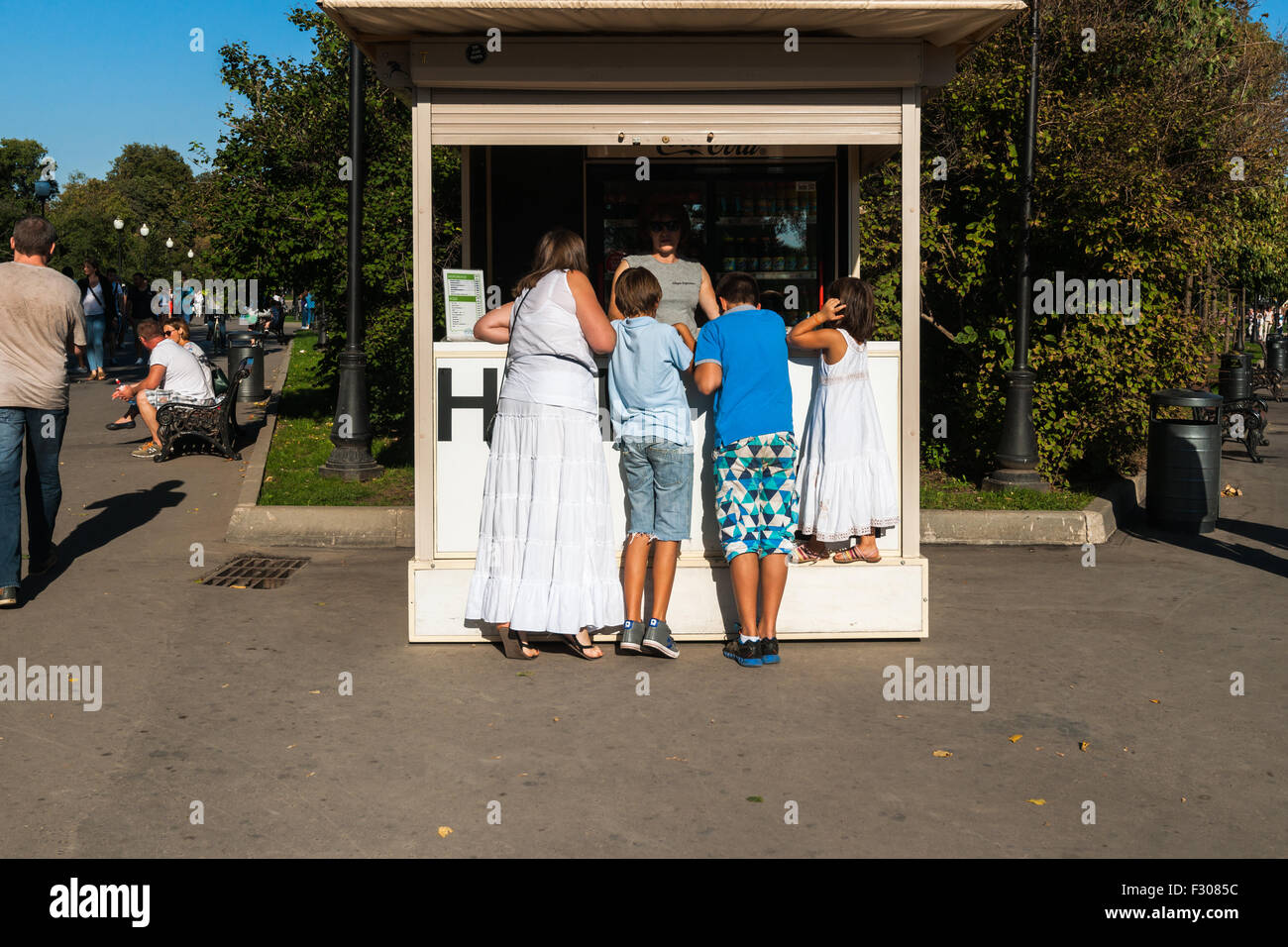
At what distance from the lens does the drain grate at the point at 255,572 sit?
8.37 metres

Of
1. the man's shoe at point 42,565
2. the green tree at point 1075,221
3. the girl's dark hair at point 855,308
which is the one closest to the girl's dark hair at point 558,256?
the girl's dark hair at point 855,308

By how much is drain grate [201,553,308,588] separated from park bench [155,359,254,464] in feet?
13.7

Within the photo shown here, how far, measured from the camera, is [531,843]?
13.9ft

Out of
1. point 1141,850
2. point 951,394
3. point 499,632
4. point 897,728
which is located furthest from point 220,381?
point 1141,850

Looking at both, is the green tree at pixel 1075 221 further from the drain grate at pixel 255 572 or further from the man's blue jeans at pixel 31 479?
the man's blue jeans at pixel 31 479

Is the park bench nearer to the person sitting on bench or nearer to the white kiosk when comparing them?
the person sitting on bench

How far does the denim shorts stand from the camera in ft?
21.6

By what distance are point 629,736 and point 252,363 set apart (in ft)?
44.1

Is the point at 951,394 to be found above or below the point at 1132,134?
below

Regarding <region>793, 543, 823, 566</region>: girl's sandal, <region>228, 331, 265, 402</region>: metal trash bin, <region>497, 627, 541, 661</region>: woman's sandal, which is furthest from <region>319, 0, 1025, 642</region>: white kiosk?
<region>228, 331, 265, 402</region>: metal trash bin

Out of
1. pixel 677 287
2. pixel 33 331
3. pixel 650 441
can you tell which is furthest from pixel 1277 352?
pixel 33 331

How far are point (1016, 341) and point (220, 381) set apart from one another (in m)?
8.43
